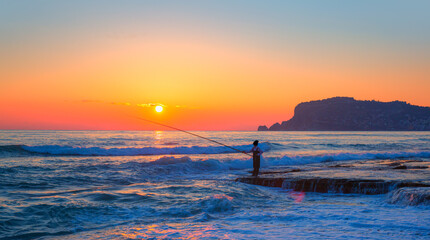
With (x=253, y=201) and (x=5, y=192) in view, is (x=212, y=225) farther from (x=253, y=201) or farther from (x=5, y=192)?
(x=5, y=192)

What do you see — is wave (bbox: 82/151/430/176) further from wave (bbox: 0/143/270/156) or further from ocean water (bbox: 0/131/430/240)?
wave (bbox: 0/143/270/156)

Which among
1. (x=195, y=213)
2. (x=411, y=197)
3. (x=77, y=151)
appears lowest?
(x=77, y=151)

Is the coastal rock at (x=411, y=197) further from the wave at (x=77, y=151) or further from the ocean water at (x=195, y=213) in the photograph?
the wave at (x=77, y=151)

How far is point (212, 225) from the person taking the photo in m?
6.87

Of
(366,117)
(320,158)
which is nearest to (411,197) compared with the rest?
(320,158)

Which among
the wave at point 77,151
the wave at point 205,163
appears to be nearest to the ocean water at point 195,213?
the wave at point 205,163

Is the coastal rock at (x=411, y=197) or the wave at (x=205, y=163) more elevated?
the coastal rock at (x=411, y=197)

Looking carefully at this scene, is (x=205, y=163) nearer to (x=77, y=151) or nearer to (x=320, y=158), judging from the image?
(x=320, y=158)

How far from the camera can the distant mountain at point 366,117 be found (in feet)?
533

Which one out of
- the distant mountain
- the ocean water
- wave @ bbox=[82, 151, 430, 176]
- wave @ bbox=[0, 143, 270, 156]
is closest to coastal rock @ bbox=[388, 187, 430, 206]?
the ocean water

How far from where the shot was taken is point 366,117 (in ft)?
563

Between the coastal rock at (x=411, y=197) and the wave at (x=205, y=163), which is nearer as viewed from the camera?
the coastal rock at (x=411, y=197)

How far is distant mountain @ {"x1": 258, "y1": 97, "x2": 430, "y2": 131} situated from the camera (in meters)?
162

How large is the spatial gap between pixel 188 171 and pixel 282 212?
11976mm
